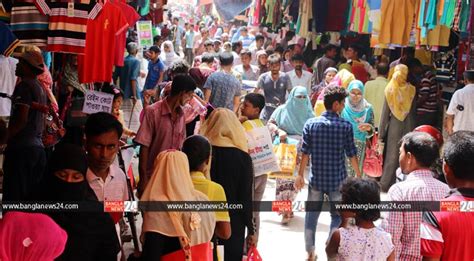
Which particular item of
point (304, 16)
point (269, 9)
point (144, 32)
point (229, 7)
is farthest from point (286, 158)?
point (269, 9)

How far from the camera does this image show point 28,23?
6648 mm

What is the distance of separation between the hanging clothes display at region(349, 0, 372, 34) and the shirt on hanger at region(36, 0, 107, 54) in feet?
21.8

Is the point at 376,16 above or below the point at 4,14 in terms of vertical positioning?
above

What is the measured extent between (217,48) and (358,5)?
4.74 m

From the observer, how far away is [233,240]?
18.0 ft

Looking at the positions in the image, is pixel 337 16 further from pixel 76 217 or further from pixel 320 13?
pixel 76 217

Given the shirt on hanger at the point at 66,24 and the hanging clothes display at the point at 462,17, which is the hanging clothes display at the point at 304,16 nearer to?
the hanging clothes display at the point at 462,17

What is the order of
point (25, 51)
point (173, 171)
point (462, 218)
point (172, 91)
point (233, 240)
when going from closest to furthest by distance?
point (462, 218), point (173, 171), point (233, 240), point (172, 91), point (25, 51)

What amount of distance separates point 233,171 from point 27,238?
228 cm

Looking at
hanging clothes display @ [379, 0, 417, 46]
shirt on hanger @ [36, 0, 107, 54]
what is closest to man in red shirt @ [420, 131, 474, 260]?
shirt on hanger @ [36, 0, 107, 54]

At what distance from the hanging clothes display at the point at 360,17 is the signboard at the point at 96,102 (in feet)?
22.7

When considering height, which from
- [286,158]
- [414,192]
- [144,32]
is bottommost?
[286,158]

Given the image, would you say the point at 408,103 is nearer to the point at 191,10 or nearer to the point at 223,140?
the point at 223,140

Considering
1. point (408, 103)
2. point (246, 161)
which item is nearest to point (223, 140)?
point (246, 161)
